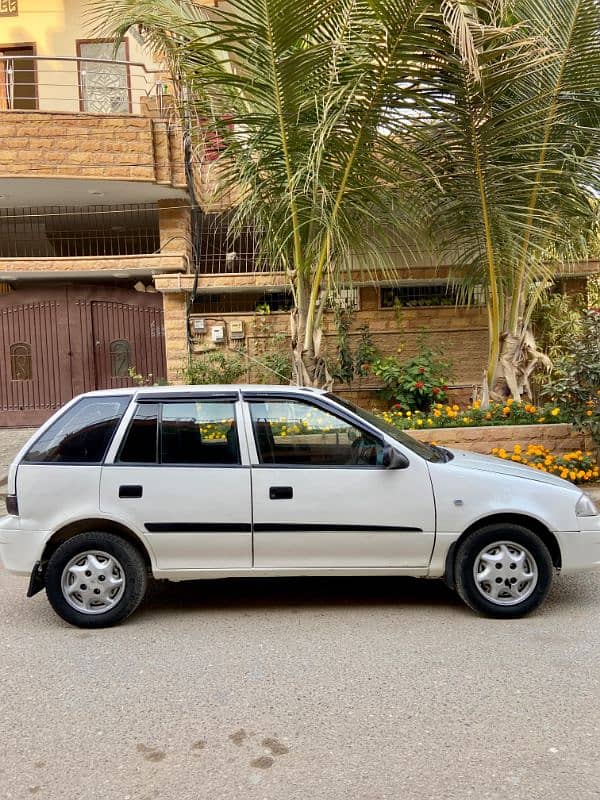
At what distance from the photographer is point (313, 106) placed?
6828mm

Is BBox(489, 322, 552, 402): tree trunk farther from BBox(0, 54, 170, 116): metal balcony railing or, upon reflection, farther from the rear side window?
BBox(0, 54, 170, 116): metal balcony railing

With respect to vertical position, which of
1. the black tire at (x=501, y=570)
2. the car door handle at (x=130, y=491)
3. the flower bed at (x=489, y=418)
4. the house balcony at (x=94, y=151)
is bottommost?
the black tire at (x=501, y=570)

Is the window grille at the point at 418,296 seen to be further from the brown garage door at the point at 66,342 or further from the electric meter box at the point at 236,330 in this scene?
the brown garage door at the point at 66,342

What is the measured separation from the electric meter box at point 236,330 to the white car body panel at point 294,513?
7.18m

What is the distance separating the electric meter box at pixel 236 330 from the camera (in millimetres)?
11281

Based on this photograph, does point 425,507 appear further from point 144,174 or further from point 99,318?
point 99,318

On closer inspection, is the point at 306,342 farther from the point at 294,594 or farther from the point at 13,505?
the point at 13,505

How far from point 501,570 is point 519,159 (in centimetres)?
566

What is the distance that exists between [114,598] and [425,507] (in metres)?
2.15

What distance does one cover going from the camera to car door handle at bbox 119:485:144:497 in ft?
13.9

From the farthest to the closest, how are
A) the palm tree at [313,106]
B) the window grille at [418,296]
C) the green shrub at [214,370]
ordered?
the window grille at [418,296] → the green shrub at [214,370] → the palm tree at [313,106]

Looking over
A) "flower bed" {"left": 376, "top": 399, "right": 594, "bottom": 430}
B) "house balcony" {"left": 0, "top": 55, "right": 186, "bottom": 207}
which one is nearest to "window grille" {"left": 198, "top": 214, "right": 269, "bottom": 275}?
"house balcony" {"left": 0, "top": 55, "right": 186, "bottom": 207}

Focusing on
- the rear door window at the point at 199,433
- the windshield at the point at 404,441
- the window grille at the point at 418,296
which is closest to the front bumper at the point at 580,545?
the windshield at the point at 404,441

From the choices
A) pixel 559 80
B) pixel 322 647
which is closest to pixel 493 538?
pixel 322 647
